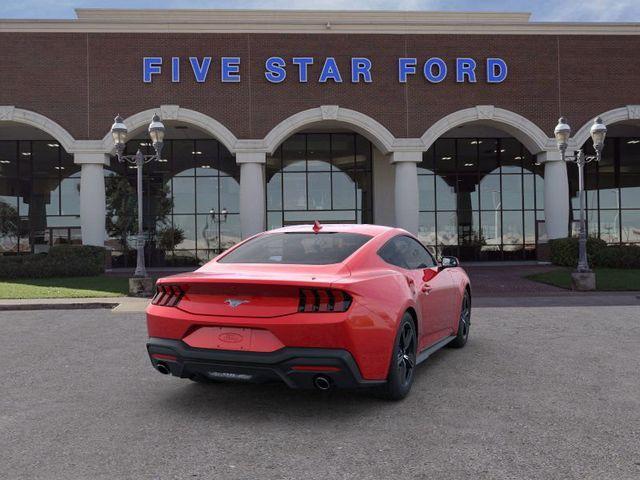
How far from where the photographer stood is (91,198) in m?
22.2

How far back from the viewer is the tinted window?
17.5 feet

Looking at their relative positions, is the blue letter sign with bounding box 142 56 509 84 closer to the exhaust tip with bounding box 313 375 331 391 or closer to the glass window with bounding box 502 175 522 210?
the glass window with bounding box 502 175 522 210

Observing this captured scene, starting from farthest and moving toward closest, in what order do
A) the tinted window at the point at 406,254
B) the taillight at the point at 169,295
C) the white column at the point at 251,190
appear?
the white column at the point at 251,190
the tinted window at the point at 406,254
the taillight at the point at 169,295

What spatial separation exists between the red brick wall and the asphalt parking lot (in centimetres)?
1725

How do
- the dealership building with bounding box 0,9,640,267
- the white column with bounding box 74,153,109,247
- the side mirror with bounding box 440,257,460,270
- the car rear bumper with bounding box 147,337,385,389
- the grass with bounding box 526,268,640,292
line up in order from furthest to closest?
the dealership building with bounding box 0,9,640,267
the white column with bounding box 74,153,109,247
the grass with bounding box 526,268,640,292
the side mirror with bounding box 440,257,460,270
the car rear bumper with bounding box 147,337,385,389

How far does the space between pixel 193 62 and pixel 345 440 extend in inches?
840

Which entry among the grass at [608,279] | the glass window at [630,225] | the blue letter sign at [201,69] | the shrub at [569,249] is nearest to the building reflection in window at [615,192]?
the glass window at [630,225]

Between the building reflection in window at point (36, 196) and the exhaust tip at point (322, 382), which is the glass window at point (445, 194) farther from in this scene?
the exhaust tip at point (322, 382)

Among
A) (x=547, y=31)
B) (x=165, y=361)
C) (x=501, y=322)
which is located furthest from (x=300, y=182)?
(x=165, y=361)

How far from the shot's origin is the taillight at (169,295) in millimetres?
4609

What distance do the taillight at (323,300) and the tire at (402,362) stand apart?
689 mm

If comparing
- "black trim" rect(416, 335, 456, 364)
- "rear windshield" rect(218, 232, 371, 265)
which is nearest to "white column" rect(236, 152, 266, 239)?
"black trim" rect(416, 335, 456, 364)

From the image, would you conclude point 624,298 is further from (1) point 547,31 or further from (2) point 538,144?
(1) point 547,31

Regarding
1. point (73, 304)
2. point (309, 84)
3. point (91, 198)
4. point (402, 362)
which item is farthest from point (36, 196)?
point (402, 362)
